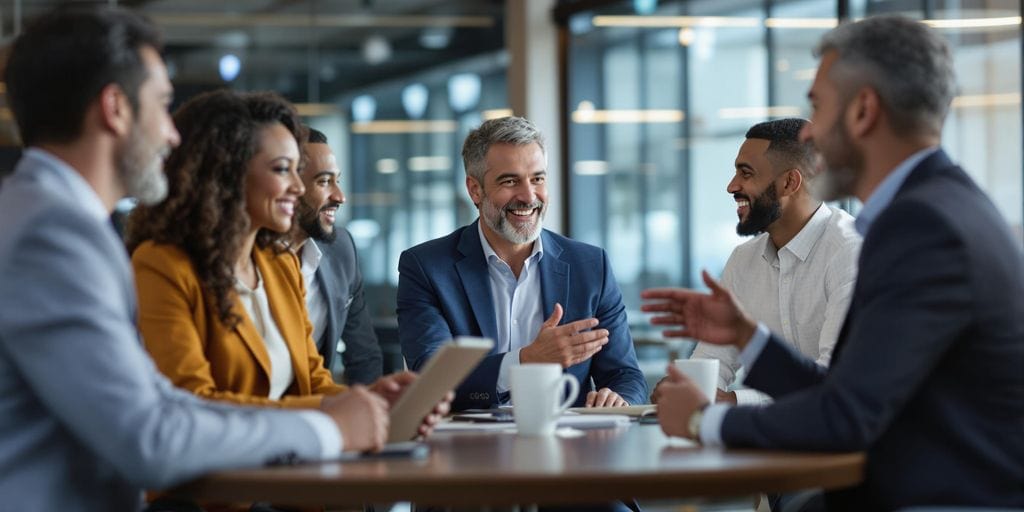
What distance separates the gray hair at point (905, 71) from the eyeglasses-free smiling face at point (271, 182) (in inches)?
45.6

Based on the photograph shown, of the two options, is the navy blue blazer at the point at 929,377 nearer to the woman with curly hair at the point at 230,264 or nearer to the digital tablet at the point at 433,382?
the digital tablet at the point at 433,382

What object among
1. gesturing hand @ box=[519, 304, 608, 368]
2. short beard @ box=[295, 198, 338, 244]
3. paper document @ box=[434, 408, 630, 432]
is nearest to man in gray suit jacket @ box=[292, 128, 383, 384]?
short beard @ box=[295, 198, 338, 244]

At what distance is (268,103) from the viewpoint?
9.02 feet

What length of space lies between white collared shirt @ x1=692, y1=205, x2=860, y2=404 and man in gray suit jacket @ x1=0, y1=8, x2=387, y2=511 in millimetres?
1770

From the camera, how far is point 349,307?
4.16 meters

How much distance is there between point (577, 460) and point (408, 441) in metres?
0.42

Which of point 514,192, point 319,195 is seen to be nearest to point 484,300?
point 514,192

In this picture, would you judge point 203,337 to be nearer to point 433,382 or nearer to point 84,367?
point 433,382

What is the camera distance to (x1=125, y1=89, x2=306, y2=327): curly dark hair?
252cm

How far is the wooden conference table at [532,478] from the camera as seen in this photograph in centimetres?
174

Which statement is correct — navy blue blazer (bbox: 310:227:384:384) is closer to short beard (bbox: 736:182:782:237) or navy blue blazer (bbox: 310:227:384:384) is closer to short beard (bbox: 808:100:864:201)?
short beard (bbox: 736:182:782:237)

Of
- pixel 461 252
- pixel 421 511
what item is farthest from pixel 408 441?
pixel 461 252

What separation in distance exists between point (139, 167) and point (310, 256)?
169 cm

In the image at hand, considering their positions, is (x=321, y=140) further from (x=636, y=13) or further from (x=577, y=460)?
(x=636, y=13)
